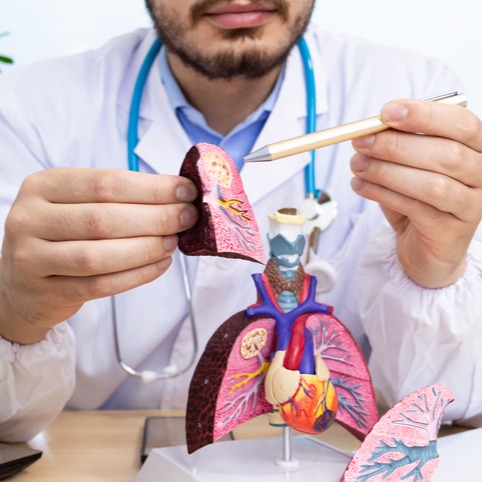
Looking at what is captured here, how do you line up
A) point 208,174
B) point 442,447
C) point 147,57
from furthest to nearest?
point 147,57
point 442,447
point 208,174

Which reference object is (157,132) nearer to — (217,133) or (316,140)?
(217,133)

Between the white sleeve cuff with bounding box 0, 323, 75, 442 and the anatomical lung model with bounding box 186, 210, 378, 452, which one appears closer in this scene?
the anatomical lung model with bounding box 186, 210, 378, 452

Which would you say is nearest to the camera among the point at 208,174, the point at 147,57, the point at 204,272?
the point at 208,174

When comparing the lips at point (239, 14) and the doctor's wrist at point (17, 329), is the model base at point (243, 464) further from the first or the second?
the lips at point (239, 14)

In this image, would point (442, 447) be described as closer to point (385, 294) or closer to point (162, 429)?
point (385, 294)

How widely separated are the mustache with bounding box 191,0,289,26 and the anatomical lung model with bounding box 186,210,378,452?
0.37 metres

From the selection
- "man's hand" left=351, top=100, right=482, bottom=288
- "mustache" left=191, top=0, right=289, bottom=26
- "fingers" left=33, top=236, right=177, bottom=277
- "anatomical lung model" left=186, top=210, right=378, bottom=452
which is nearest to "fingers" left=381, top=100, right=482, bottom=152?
"man's hand" left=351, top=100, right=482, bottom=288

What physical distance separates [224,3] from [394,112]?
35cm

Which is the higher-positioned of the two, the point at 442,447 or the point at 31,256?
the point at 31,256

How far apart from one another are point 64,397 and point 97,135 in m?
0.39

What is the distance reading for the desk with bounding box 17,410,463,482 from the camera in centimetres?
72

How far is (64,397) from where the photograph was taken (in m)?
0.84

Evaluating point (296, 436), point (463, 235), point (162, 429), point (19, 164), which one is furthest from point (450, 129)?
point (19, 164)

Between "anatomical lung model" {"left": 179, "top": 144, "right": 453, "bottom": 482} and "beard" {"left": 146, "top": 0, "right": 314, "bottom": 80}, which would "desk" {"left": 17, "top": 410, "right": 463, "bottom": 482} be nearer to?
"anatomical lung model" {"left": 179, "top": 144, "right": 453, "bottom": 482}
